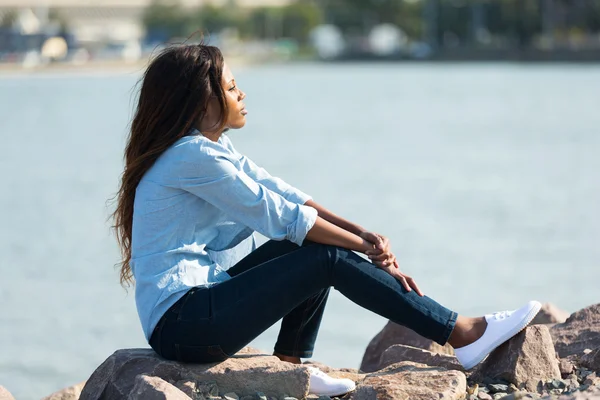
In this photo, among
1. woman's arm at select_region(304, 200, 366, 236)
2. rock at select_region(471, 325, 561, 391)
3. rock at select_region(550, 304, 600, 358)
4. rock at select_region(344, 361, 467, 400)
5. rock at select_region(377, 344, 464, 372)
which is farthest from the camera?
rock at select_region(550, 304, 600, 358)

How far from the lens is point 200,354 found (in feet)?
9.41

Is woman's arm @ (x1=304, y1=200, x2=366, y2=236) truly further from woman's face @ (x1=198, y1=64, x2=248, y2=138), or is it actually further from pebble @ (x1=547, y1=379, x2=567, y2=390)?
pebble @ (x1=547, y1=379, x2=567, y2=390)

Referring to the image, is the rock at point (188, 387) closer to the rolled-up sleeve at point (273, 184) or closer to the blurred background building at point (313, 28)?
the rolled-up sleeve at point (273, 184)

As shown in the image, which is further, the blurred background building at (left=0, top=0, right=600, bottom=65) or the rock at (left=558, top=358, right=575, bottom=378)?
the blurred background building at (left=0, top=0, right=600, bottom=65)

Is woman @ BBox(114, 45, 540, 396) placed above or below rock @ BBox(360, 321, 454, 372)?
above

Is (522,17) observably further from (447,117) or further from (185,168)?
(185,168)

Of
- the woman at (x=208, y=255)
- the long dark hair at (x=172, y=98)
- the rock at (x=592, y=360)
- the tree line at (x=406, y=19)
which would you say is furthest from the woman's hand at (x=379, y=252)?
the tree line at (x=406, y=19)

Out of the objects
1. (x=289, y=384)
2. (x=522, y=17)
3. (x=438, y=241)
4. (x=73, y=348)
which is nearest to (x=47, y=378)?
(x=73, y=348)

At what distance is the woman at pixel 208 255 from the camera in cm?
282

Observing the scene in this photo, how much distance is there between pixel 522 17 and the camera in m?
58.9

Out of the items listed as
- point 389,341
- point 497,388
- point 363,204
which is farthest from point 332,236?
point 363,204

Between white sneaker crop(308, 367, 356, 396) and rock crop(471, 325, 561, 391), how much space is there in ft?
1.29

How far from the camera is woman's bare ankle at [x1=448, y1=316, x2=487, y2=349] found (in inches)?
114

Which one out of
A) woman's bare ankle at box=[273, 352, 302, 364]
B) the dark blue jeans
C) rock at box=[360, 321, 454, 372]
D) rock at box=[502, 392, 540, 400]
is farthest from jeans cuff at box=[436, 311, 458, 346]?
rock at box=[360, 321, 454, 372]
